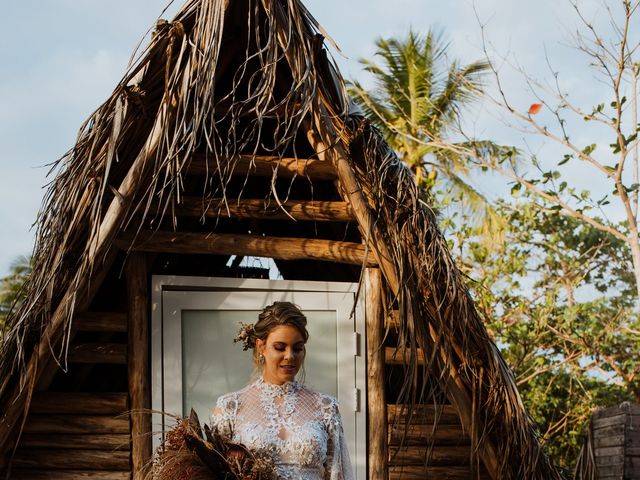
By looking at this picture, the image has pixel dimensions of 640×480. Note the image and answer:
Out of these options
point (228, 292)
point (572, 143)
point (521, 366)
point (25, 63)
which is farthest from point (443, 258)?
point (25, 63)

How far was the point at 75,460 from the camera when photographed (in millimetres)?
5344

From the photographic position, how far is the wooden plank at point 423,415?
5.63 metres

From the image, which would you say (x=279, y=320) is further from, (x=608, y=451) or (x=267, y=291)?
(x=608, y=451)

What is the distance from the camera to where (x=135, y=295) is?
5383 millimetres

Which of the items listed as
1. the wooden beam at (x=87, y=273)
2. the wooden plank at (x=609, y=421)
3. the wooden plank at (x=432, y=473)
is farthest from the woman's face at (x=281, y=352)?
the wooden plank at (x=609, y=421)

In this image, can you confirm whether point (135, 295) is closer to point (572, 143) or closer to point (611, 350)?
point (572, 143)

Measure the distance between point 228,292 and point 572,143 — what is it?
15.3 feet

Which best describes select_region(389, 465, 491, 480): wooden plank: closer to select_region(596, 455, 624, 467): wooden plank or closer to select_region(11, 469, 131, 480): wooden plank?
select_region(596, 455, 624, 467): wooden plank

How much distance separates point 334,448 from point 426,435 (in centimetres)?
148

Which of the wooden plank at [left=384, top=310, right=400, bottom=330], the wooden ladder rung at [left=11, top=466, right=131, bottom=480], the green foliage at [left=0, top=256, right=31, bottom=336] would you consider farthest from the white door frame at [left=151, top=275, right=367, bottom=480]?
the green foliage at [left=0, top=256, right=31, bottom=336]

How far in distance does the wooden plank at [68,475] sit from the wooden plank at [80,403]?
12.7 inches

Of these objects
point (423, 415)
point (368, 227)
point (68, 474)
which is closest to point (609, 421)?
point (423, 415)

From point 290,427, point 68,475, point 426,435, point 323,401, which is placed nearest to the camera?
point 290,427

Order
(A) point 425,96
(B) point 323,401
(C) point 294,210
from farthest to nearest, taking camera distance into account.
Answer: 1. (A) point 425,96
2. (C) point 294,210
3. (B) point 323,401
